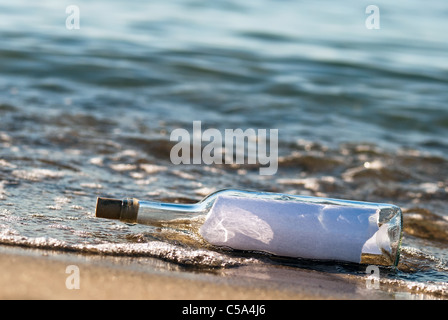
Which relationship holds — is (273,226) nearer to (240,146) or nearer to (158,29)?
(240,146)

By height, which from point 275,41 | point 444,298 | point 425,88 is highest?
point 275,41

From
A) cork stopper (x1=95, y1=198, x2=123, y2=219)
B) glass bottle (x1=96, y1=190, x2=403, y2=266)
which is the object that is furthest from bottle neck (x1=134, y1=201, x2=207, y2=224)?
cork stopper (x1=95, y1=198, x2=123, y2=219)

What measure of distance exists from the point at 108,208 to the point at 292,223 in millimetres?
567

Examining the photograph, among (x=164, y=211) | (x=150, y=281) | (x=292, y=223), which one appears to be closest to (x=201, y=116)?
(x=164, y=211)

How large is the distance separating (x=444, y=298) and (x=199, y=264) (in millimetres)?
759

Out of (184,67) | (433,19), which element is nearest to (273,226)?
(184,67)

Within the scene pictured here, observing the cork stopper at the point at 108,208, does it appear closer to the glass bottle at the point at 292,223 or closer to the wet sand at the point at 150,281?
the glass bottle at the point at 292,223

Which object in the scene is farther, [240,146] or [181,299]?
[240,146]

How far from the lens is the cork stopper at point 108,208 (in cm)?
195

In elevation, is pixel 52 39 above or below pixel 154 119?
above

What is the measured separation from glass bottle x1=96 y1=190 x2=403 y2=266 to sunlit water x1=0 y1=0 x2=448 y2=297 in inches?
3.0

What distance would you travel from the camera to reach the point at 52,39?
7.02 meters

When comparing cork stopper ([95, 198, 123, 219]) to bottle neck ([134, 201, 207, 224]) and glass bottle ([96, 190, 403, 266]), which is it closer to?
glass bottle ([96, 190, 403, 266])

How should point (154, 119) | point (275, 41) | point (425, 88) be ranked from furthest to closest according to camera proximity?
point (275, 41) < point (425, 88) < point (154, 119)
